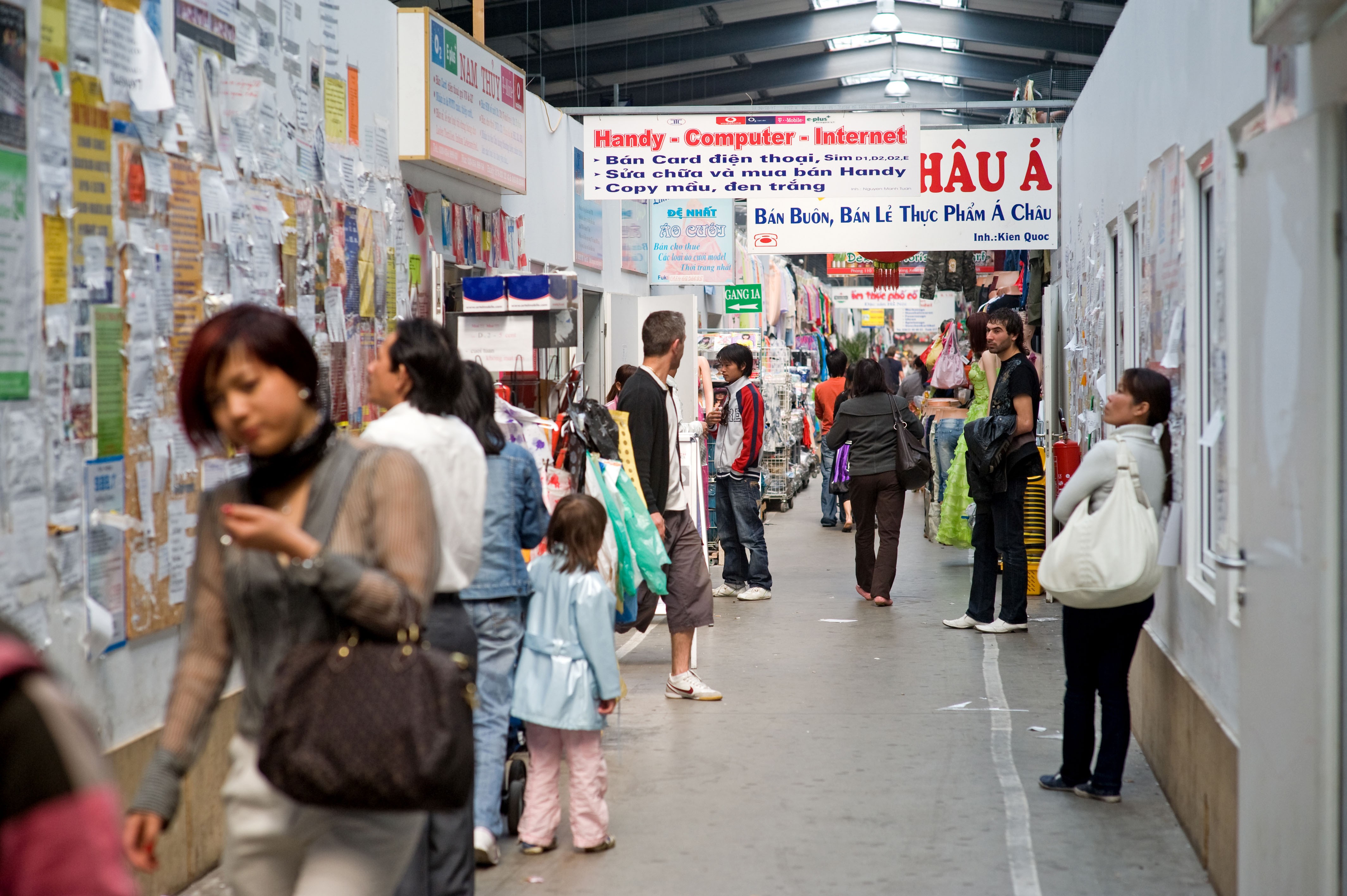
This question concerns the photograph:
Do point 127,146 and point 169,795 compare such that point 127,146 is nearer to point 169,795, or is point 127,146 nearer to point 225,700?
point 225,700

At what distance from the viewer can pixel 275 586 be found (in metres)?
2.39

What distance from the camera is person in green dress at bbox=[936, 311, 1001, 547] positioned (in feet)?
35.2

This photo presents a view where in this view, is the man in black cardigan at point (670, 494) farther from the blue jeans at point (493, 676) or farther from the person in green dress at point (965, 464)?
the person in green dress at point (965, 464)

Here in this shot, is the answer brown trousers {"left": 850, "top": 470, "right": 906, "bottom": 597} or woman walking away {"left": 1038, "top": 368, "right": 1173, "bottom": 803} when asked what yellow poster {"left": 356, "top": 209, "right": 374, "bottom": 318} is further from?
brown trousers {"left": 850, "top": 470, "right": 906, "bottom": 597}

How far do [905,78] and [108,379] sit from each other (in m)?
21.3

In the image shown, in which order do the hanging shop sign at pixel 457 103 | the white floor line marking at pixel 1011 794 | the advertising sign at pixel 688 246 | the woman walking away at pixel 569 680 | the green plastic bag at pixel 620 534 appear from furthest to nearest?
Answer: 1. the advertising sign at pixel 688 246
2. the hanging shop sign at pixel 457 103
3. the green plastic bag at pixel 620 534
4. the woman walking away at pixel 569 680
5. the white floor line marking at pixel 1011 794

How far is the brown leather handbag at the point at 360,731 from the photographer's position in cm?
228

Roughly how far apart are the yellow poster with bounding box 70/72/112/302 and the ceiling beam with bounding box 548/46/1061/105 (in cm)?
1744

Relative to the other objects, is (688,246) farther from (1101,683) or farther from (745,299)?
(1101,683)

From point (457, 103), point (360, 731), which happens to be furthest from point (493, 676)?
point (457, 103)

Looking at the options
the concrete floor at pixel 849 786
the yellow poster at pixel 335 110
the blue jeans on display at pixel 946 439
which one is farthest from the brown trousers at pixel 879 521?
the yellow poster at pixel 335 110

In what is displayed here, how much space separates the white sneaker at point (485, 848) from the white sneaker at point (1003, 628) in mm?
5293

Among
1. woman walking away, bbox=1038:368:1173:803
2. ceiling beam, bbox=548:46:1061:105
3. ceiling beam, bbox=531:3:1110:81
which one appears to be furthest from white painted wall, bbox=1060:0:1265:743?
ceiling beam, bbox=548:46:1061:105

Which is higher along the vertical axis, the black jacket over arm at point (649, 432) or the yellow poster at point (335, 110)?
the yellow poster at point (335, 110)
